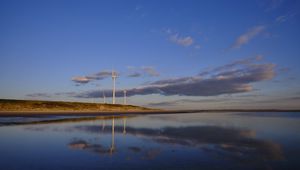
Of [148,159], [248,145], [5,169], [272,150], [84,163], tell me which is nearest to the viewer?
Result: [5,169]

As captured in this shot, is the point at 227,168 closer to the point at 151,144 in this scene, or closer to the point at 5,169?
the point at 151,144

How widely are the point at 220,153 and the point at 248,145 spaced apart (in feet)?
11.0

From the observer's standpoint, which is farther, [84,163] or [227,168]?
[84,163]

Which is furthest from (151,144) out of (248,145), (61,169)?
(61,169)

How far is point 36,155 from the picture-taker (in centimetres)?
1156

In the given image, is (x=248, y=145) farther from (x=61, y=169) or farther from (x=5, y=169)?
(x=5, y=169)

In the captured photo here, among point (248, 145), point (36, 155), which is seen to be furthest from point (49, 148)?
point (248, 145)

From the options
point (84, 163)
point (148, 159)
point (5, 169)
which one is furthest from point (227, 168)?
point (5, 169)

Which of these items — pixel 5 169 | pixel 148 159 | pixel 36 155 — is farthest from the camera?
pixel 36 155

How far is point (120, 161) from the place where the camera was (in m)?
10.3

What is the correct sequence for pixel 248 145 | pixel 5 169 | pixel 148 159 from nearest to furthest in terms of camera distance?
1. pixel 5 169
2. pixel 148 159
3. pixel 248 145

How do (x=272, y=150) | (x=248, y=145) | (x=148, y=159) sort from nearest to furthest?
1. (x=148, y=159)
2. (x=272, y=150)
3. (x=248, y=145)

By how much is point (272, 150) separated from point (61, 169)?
401 inches

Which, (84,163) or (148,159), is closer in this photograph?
(84,163)
